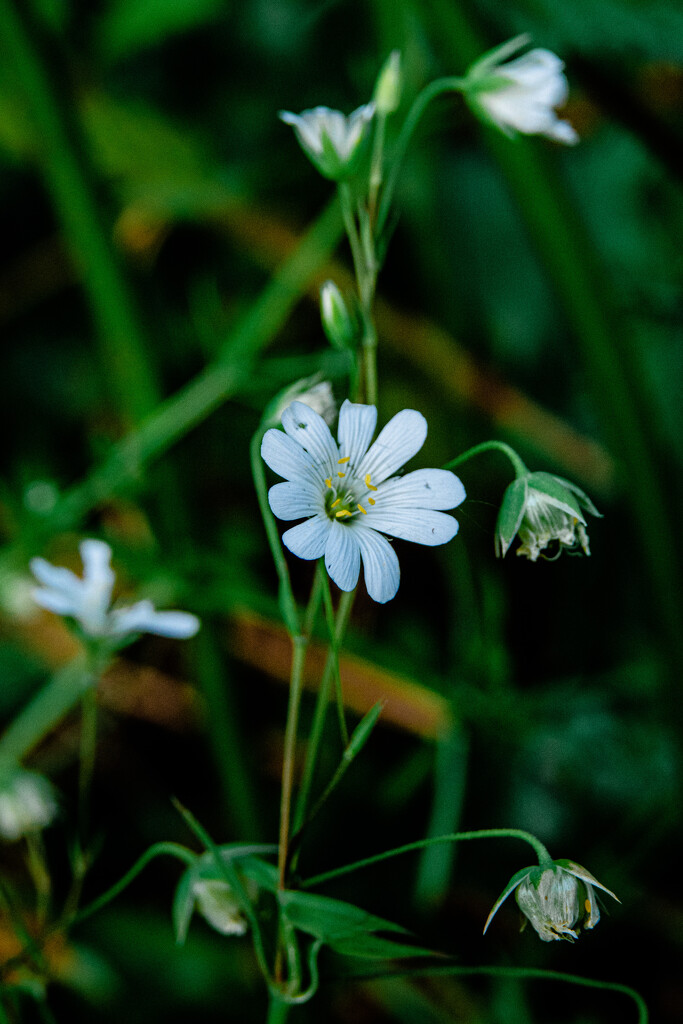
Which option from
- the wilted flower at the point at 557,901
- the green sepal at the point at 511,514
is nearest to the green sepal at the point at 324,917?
the wilted flower at the point at 557,901

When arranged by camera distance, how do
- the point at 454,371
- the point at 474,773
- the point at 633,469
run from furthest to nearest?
the point at 454,371 < the point at 474,773 < the point at 633,469

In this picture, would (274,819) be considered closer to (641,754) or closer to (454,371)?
(641,754)

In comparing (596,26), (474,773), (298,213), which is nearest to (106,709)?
(474,773)

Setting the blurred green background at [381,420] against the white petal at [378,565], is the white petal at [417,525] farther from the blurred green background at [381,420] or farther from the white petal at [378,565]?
the blurred green background at [381,420]

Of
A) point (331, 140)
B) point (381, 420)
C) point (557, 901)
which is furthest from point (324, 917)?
point (381, 420)

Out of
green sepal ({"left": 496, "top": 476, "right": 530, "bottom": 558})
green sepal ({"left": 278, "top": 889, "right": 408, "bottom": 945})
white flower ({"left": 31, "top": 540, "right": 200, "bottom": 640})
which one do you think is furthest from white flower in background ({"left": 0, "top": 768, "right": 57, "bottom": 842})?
green sepal ({"left": 496, "top": 476, "right": 530, "bottom": 558})

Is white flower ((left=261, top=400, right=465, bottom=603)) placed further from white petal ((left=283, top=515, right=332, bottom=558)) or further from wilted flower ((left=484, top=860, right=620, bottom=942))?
wilted flower ((left=484, top=860, right=620, bottom=942))

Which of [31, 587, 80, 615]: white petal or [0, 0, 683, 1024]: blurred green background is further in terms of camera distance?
[0, 0, 683, 1024]: blurred green background

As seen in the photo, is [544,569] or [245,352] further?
[544,569]
